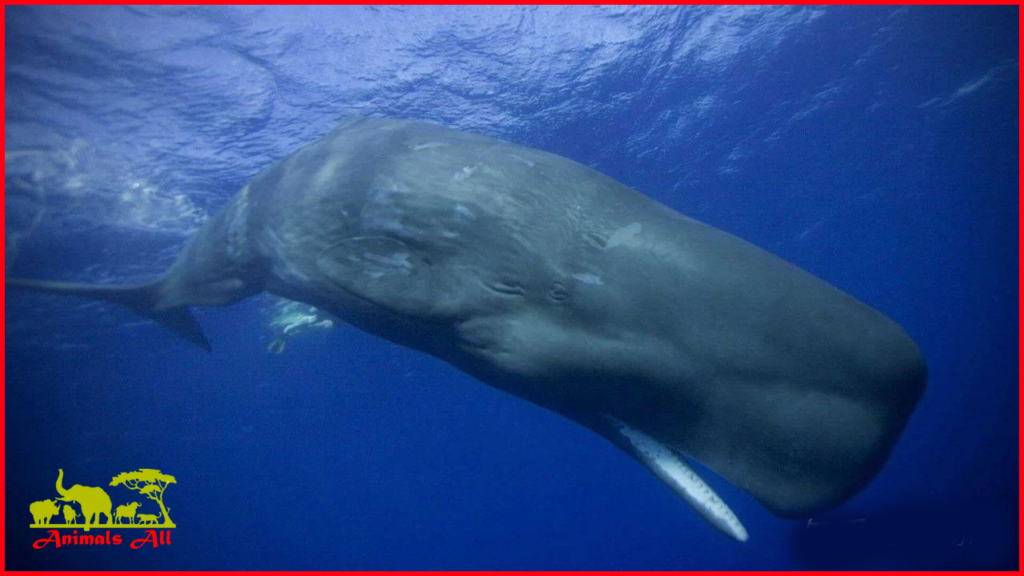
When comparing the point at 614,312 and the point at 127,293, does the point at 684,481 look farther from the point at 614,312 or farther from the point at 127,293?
the point at 127,293

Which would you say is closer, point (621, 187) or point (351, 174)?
point (621, 187)

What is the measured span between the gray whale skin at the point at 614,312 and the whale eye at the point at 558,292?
0.02m

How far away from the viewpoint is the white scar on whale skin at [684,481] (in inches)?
105

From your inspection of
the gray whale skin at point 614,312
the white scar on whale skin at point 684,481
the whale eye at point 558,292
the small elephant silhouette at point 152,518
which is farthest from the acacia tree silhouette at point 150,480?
the white scar on whale skin at point 684,481

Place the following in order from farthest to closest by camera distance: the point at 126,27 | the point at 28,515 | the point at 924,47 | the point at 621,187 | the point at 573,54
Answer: the point at 28,515
the point at 924,47
the point at 573,54
the point at 126,27
the point at 621,187

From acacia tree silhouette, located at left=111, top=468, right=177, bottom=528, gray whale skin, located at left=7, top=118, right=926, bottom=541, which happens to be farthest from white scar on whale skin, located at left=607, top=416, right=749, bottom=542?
acacia tree silhouette, located at left=111, top=468, right=177, bottom=528

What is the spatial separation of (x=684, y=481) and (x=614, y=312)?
98 centimetres

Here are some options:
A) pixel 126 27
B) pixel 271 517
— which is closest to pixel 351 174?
pixel 126 27

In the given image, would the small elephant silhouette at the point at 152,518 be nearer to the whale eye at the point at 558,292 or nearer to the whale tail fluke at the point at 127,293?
the whale tail fluke at the point at 127,293

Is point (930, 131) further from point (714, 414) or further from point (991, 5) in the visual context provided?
point (714, 414)

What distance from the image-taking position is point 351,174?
378 centimetres

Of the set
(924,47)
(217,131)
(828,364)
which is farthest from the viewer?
(924,47)

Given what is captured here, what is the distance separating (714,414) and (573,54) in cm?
1278

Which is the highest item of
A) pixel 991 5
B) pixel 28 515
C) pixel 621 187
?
pixel 991 5
